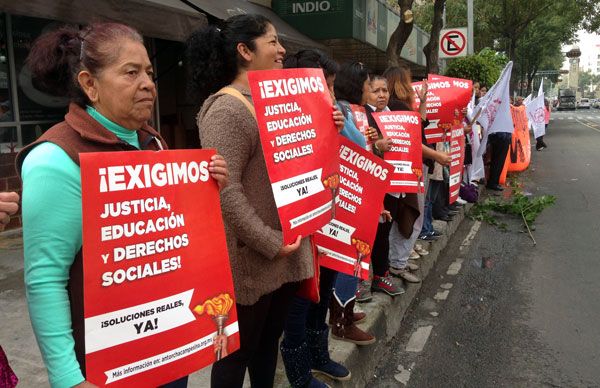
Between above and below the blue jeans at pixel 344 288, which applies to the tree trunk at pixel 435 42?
above

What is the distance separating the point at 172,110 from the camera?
30.7 ft

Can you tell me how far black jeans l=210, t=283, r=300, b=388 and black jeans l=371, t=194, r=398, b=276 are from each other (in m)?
1.80

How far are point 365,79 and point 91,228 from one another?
2.45m

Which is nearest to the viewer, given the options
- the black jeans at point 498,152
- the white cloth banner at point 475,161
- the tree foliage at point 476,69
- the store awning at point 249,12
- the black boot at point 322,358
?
the black boot at point 322,358

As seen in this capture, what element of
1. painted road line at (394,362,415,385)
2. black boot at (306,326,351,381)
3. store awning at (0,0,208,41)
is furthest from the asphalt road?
store awning at (0,0,208,41)

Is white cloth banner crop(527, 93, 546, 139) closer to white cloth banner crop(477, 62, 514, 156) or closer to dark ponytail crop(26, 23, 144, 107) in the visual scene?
white cloth banner crop(477, 62, 514, 156)

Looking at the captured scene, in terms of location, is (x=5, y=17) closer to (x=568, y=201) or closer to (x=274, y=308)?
(x=274, y=308)

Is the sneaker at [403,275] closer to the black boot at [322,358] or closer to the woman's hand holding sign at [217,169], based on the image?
the black boot at [322,358]

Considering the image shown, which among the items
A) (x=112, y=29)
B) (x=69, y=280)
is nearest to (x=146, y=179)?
(x=69, y=280)

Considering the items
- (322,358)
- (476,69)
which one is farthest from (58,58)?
(476,69)

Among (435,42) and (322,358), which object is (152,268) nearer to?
(322,358)

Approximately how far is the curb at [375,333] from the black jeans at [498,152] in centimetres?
455

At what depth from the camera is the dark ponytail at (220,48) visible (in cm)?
203

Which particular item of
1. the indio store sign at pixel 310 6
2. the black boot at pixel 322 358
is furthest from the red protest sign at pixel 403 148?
the indio store sign at pixel 310 6
